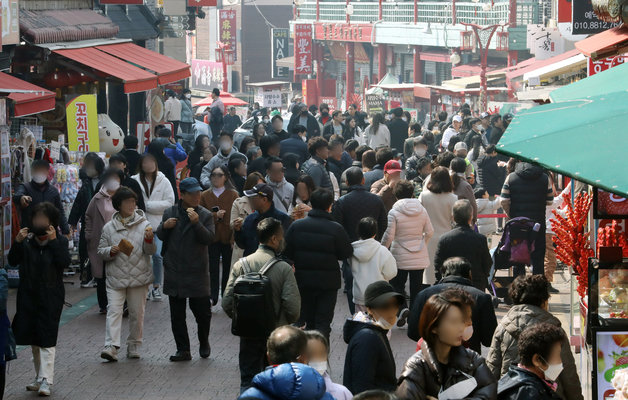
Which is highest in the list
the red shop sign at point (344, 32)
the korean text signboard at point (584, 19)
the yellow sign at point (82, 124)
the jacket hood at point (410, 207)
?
the red shop sign at point (344, 32)

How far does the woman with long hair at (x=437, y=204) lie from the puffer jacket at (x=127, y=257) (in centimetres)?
333

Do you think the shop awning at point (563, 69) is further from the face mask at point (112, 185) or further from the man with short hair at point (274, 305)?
the man with short hair at point (274, 305)

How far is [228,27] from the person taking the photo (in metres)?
68.9

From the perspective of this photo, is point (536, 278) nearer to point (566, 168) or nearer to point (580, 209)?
point (580, 209)

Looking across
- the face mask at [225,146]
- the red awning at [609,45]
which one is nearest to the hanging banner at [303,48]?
the face mask at [225,146]

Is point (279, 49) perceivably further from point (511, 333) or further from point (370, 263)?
point (511, 333)

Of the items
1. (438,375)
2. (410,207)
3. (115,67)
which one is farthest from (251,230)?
(115,67)

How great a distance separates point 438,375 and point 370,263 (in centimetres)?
475

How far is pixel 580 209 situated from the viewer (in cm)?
798

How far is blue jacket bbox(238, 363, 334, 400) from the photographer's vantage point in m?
4.86

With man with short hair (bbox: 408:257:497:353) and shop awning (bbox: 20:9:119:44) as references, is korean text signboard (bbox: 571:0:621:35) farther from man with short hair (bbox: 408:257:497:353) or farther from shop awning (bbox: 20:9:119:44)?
shop awning (bbox: 20:9:119:44)

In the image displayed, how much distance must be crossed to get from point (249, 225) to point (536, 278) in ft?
13.1

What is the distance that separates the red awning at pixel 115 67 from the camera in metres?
18.2

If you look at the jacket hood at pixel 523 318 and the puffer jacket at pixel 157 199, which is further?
the puffer jacket at pixel 157 199
